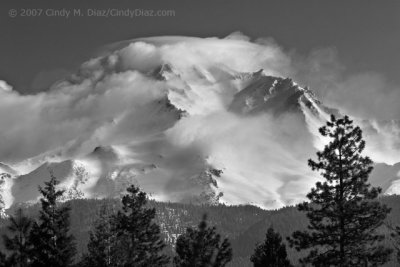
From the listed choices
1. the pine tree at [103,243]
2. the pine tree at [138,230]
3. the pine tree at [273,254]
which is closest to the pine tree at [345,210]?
the pine tree at [138,230]

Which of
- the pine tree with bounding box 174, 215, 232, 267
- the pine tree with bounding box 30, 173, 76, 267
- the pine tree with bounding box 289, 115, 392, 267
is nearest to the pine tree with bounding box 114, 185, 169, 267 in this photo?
the pine tree with bounding box 174, 215, 232, 267

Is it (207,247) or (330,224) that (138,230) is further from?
(330,224)

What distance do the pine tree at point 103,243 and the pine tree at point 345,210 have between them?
1982 cm

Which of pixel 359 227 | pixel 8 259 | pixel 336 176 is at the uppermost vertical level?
pixel 336 176

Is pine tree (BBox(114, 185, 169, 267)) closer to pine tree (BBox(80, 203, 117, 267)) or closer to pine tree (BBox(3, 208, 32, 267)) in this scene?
pine tree (BBox(80, 203, 117, 267))

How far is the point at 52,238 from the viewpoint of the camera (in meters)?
56.2

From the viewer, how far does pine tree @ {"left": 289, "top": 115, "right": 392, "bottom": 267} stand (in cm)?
5084

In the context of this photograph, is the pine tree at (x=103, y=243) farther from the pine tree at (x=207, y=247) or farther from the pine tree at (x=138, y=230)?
the pine tree at (x=207, y=247)

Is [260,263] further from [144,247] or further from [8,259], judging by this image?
[8,259]

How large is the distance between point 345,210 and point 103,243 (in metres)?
25.1

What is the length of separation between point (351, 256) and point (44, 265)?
2214cm

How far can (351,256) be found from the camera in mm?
51000

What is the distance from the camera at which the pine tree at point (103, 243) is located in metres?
65.2

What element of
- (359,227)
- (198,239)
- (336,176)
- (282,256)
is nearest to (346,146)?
(336,176)
